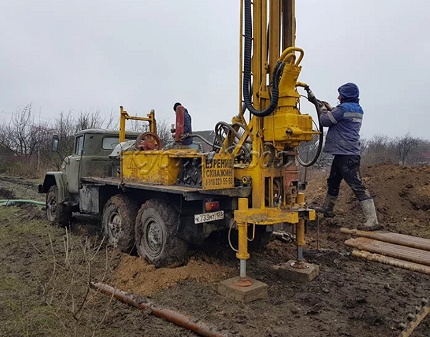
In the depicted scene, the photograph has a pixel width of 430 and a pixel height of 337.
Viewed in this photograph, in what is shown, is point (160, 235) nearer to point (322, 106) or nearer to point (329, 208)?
point (329, 208)

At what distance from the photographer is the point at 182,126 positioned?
6887 mm

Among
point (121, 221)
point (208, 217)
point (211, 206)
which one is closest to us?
point (208, 217)

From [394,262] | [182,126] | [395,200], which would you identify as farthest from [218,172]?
[395,200]

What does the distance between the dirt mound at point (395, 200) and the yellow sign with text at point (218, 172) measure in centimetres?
435

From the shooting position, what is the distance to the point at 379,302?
15.1 ft

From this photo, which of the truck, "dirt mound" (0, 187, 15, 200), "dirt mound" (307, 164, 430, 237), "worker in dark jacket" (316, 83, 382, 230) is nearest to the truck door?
the truck

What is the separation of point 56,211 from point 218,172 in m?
5.44

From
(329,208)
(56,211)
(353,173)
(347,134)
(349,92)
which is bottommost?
(56,211)

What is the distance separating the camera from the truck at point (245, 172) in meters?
5.05

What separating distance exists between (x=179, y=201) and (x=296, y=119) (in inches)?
77.2

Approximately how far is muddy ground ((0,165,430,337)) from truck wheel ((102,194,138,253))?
237 millimetres

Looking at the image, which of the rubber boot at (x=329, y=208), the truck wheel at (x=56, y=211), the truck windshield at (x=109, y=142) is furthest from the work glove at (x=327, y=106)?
the truck wheel at (x=56, y=211)

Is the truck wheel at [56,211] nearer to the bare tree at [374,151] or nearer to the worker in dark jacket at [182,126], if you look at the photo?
the worker in dark jacket at [182,126]

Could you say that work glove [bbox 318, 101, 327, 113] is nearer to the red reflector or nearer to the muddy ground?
the red reflector
